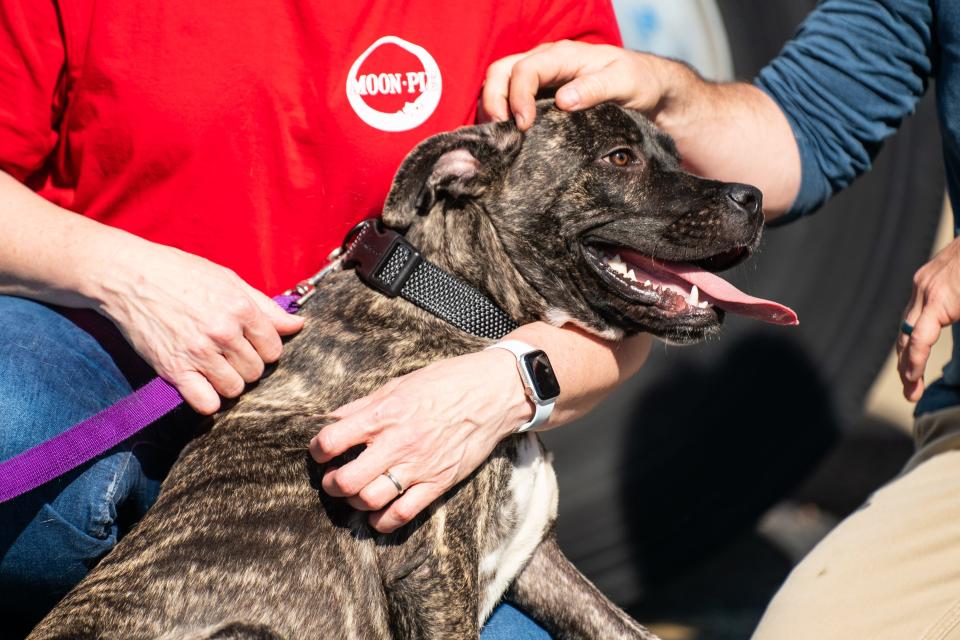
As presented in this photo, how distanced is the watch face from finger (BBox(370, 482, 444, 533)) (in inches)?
14.7

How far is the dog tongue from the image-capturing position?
285 centimetres

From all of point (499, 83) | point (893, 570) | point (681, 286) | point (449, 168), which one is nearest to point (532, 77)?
point (499, 83)

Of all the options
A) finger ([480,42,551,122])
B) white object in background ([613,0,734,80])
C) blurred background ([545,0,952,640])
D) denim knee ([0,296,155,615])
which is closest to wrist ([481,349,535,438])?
finger ([480,42,551,122])

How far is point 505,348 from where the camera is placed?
2787 millimetres

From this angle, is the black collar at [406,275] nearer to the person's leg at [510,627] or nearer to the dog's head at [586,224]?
the dog's head at [586,224]

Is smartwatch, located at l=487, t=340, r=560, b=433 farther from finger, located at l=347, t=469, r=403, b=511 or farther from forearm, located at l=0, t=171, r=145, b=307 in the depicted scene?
forearm, located at l=0, t=171, r=145, b=307

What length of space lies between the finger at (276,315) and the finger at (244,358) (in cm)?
9

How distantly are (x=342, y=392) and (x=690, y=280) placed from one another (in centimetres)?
104

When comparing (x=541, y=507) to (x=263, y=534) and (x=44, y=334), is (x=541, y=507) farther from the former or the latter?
(x=44, y=334)

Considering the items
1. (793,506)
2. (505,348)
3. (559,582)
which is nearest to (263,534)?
(505,348)

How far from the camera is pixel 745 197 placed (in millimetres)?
2930

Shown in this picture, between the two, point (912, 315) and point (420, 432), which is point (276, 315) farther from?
point (912, 315)

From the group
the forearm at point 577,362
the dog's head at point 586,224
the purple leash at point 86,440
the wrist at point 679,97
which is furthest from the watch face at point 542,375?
the wrist at point 679,97

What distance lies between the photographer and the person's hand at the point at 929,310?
2805 millimetres
